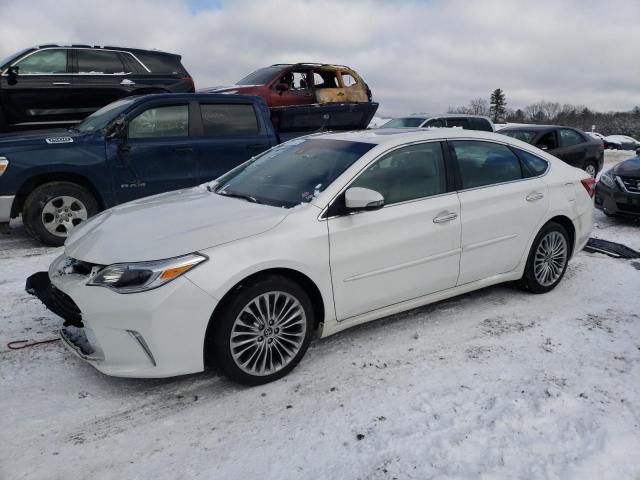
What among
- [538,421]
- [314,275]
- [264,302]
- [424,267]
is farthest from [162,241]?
[538,421]

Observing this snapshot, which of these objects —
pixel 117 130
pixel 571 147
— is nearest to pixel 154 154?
pixel 117 130

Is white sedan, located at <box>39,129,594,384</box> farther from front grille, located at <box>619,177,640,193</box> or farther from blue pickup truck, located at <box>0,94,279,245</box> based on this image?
front grille, located at <box>619,177,640,193</box>

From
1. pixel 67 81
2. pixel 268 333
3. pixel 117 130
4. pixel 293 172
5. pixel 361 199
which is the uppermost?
pixel 67 81

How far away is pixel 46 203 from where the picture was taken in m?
5.93

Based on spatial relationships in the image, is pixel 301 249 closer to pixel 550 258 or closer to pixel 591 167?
pixel 550 258

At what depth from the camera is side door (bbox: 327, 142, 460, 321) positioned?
3420 millimetres

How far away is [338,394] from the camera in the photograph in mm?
3100

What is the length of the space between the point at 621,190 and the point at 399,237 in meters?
5.84

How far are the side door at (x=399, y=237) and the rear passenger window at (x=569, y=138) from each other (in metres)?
9.42

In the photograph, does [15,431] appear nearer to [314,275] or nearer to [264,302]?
[264,302]

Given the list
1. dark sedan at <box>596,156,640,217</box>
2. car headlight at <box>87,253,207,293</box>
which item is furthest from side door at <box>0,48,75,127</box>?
dark sedan at <box>596,156,640,217</box>

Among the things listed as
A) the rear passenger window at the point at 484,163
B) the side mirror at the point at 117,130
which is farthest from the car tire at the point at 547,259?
the side mirror at the point at 117,130

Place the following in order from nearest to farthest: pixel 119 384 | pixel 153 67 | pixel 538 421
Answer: pixel 538 421
pixel 119 384
pixel 153 67

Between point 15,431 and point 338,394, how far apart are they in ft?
5.80
